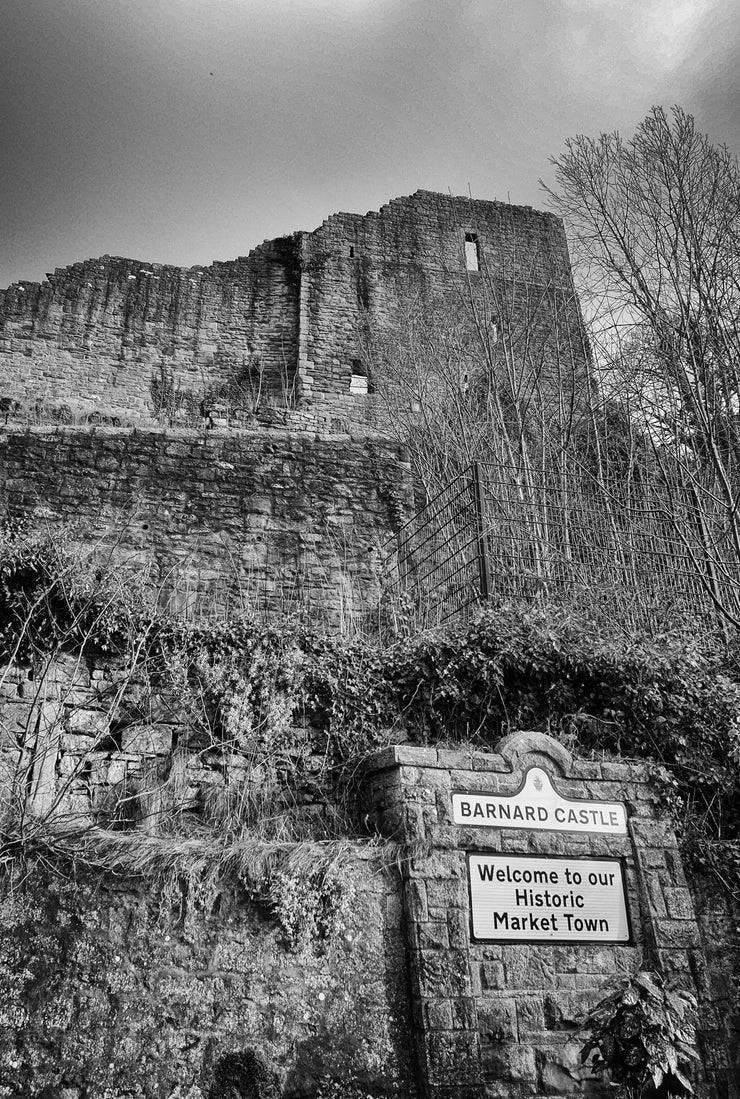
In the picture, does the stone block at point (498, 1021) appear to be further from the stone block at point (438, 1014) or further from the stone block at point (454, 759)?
the stone block at point (454, 759)

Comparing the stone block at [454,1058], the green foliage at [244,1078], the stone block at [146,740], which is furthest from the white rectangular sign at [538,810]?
the stone block at [146,740]

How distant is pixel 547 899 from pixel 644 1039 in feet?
3.62

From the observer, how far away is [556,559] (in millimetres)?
8000

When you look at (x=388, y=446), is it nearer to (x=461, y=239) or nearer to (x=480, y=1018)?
(x=480, y=1018)

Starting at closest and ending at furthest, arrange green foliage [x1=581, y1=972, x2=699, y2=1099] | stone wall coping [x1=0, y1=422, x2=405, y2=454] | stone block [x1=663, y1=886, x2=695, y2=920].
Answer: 1. green foliage [x1=581, y1=972, x2=699, y2=1099]
2. stone block [x1=663, y1=886, x2=695, y2=920]
3. stone wall coping [x1=0, y1=422, x2=405, y2=454]

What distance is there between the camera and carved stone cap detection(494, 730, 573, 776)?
5.28 meters

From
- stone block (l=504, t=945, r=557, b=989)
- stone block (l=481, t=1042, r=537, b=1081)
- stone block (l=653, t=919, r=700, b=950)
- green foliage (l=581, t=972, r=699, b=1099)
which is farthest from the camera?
stone block (l=653, t=919, r=700, b=950)

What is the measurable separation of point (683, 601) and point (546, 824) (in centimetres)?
356

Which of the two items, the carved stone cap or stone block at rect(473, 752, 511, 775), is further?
the carved stone cap

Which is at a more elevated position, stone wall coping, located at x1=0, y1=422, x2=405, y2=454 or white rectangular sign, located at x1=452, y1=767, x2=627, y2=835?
stone wall coping, located at x1=0, y1=422, x2=405, y2=454

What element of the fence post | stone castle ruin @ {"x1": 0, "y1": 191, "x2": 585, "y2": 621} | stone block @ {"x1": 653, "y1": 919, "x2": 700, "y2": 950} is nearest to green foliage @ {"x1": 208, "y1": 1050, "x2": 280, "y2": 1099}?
stone block @ {"x1": 653, "y1": 919, "x2": 700, "y2": 950}

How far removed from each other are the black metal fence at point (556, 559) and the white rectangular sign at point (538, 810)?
2.01 metres

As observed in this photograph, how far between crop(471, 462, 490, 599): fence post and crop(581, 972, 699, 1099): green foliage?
11.2 feet

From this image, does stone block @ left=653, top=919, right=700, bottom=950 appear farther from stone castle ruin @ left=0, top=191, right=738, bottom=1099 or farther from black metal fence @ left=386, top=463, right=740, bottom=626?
black metal fence @ left=386, top=463, right=740, bottom=626
